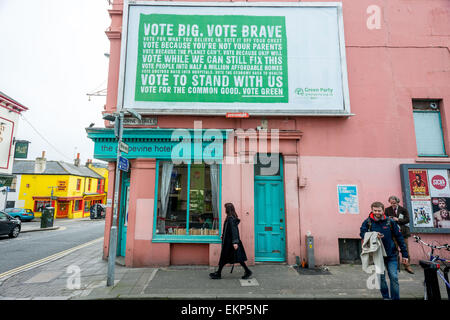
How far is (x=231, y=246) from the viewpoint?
6.04m

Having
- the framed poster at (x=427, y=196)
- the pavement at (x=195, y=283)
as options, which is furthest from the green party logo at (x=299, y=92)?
the pavement at (x=195, y=283)

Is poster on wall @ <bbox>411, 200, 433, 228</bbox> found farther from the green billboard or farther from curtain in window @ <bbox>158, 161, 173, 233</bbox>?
curtain in window @ <bbox>158, 161, 173, 233</bbox>

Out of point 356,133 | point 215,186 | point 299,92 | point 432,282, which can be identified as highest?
point 299,92

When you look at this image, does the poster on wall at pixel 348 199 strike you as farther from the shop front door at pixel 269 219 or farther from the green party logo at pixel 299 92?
the green party logo at pixel 299 92

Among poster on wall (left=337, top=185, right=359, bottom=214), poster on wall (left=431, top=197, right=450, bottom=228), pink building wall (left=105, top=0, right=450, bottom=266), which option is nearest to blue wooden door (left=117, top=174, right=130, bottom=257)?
pink building wall (left=105, top=0, right=450, bottom=266)

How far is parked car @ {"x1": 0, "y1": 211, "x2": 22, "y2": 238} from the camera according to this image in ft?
44.4

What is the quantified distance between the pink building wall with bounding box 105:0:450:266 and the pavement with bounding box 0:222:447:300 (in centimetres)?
68

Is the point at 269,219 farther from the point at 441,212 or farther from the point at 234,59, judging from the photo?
the point at 234,59

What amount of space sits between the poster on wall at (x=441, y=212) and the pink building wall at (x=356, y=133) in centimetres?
38

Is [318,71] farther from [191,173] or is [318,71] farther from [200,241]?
[200,241]

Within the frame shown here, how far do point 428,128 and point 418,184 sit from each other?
2150 millimetres

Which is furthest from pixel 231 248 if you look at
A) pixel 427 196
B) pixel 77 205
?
pixel 77 205

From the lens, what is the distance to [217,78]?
25.8 feet
